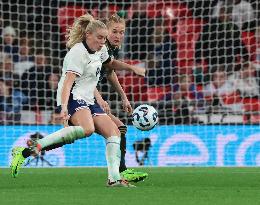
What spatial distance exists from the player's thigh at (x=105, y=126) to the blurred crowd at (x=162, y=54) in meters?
5.77

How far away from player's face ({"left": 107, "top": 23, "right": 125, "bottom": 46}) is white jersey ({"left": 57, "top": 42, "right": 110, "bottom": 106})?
49 centimetres

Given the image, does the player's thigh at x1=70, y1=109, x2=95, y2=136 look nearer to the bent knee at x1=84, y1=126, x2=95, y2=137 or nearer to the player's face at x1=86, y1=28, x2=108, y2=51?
the bent knee at x1=84, y1=126, x2=95, y2=137

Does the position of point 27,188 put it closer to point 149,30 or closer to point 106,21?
point 106,21

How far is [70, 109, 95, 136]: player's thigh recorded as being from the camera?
23.4 feet

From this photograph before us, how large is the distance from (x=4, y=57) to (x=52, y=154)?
266 centimetres

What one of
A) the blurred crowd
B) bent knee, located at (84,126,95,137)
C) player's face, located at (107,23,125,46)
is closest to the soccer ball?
player's face, located at (107,23,125,46)

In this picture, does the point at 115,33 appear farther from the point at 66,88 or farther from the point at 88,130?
the point at 88,130

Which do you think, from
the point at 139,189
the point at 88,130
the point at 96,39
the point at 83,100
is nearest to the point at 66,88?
the point at 83,100

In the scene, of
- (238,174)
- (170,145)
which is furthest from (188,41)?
(238,174)

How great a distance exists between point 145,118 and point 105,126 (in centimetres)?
96

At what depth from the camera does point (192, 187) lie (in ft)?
23.6

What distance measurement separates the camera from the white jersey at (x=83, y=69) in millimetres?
7254

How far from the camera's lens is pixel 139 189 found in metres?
6.88

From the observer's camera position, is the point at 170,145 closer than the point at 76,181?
No
